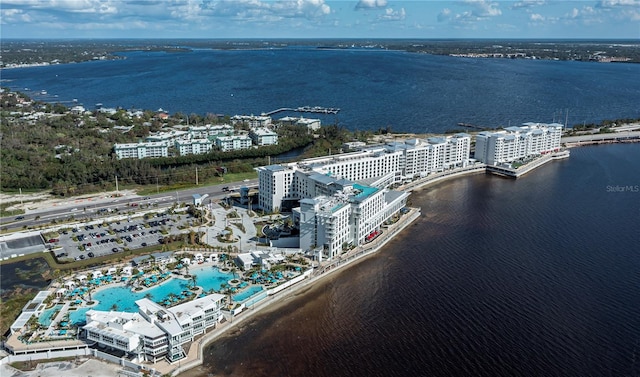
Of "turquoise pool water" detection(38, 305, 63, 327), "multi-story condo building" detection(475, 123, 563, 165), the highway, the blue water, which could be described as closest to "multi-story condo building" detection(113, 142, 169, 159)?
the highway

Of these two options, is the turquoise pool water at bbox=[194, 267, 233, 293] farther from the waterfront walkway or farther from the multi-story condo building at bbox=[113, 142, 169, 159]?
the waterfront walkway

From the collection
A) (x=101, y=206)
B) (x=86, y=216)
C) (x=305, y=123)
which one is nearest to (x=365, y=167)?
(x=101, y=206)

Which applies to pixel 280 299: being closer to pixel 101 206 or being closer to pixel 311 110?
pixel 101 206

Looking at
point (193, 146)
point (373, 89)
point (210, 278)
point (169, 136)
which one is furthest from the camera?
point (373, 89)

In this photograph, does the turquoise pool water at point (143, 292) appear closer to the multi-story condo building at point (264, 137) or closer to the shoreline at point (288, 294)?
the shoreline at point (288, 294)

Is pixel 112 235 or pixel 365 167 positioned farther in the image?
pixel 365 167
